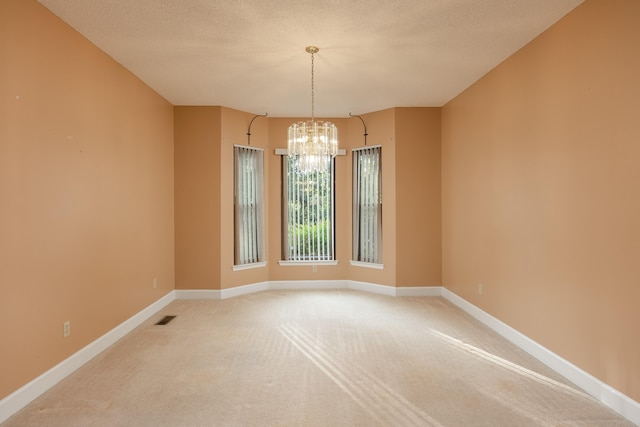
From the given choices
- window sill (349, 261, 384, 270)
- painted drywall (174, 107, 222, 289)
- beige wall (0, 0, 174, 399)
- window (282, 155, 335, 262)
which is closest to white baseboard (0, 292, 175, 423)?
beige wall (0, 0, 174, 399)

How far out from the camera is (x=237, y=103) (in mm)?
5410

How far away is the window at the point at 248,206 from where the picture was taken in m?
5.82

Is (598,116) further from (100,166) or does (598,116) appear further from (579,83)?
(100,166)

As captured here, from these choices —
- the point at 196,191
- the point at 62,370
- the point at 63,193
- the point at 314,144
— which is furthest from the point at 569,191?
the point at 196,191

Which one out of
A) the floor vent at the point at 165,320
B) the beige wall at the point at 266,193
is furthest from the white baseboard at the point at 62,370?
the beige wall at the point at 266,193

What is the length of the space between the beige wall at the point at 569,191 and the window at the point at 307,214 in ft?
7.89

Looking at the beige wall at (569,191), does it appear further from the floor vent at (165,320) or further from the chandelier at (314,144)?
the floor vent at (165,320)

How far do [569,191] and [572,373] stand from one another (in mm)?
1329

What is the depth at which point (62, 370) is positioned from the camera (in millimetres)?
2971

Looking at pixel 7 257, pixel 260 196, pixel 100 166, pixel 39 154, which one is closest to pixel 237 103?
pixel 260 196

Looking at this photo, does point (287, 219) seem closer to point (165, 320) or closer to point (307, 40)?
point (165, 320)

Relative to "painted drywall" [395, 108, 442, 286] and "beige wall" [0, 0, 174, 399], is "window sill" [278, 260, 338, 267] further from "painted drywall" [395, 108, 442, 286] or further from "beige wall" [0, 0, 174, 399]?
"beige wall" [0, 0, 174, 399]

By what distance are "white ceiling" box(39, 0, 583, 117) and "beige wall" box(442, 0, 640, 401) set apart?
34cm

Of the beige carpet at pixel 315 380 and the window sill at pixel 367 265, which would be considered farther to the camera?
the window sill at pixel 367 265
